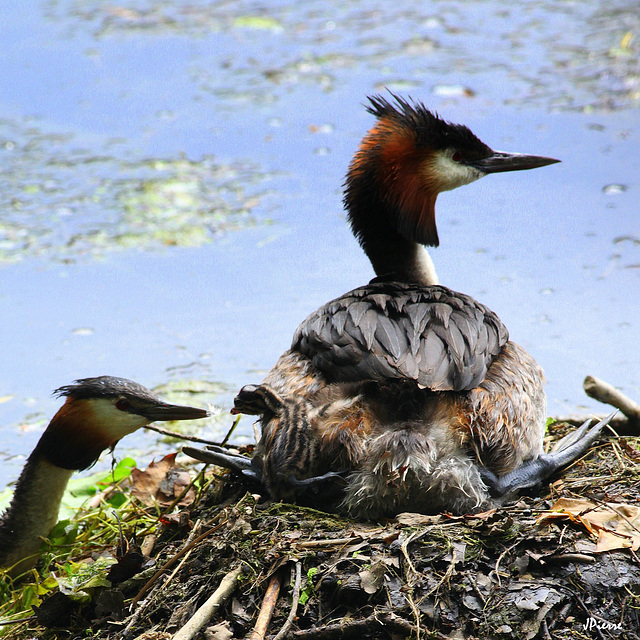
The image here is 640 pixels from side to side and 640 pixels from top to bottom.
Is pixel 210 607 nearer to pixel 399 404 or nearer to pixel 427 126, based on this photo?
pixel 399 404

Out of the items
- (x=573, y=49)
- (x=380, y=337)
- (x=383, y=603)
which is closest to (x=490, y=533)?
(x=383, y=603)

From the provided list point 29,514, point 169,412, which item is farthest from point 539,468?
point 29,514

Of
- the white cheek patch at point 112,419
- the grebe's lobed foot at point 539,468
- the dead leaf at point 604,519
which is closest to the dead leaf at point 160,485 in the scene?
the white cheek patch at point 112,419

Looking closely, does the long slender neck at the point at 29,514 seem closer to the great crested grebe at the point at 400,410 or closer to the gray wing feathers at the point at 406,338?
the great crested grebe at the point at 400,410

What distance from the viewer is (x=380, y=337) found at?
3.06m

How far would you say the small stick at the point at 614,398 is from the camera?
3842 mm

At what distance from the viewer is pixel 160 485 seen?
12.6 ft

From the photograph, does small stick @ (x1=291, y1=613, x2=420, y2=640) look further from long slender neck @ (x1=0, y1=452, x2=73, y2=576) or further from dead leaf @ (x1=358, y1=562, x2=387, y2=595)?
long slender neck @ (x1=0, y1=452, x2=73, y2=576)

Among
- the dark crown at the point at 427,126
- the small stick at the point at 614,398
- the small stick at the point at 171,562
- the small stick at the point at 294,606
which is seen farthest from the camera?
the small stick at the point at 614,398

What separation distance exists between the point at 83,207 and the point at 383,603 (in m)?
5.12

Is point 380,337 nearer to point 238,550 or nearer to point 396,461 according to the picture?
point 396,461

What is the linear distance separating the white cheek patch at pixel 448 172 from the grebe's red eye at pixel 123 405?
1562mm

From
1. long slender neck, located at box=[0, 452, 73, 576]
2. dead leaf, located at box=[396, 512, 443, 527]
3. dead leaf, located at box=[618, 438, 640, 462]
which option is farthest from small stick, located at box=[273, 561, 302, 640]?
dead leaf, located at box=[618, 438, 640, 462]

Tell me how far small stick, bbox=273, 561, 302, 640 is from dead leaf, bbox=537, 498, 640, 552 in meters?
0.74
